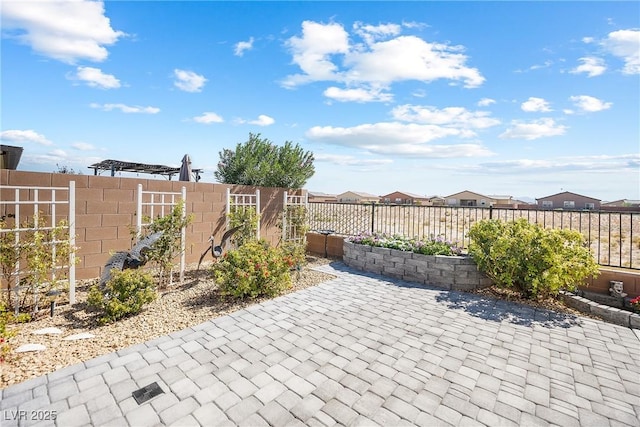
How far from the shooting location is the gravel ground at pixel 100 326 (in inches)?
108

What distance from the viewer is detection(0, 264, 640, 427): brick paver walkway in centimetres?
212

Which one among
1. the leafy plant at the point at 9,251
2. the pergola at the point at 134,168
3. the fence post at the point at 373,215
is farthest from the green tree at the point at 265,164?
the leafy plant at the point at 9,251

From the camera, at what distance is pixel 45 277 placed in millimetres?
3748

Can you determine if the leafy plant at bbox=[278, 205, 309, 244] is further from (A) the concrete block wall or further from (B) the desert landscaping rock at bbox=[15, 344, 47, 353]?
(B) the desert landscaping rock at bbox=[15, 344, 47, 353]

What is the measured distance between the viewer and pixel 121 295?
3.85 m

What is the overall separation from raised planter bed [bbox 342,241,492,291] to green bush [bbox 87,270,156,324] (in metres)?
4.47

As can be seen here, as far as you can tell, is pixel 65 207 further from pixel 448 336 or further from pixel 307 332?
pixel 448 336

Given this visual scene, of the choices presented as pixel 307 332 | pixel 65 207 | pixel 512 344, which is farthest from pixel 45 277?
pixel 512 344

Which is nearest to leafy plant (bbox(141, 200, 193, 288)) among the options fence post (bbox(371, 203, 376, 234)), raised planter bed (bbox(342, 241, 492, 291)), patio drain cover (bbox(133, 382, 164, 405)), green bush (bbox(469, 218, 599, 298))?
patio drain cover (bbox(133, 382, 164, 405))

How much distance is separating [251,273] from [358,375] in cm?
253

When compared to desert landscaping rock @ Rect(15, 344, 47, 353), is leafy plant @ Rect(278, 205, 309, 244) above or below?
above

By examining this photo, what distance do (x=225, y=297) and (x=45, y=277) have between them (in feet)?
7.61

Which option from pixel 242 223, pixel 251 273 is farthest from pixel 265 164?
pixel 251 273

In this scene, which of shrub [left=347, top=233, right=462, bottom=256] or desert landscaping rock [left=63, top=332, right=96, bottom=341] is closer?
desert landscaping rock [left=63, top=332, right=96, bottom=341]
